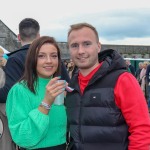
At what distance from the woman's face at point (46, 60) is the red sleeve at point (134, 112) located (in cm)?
62

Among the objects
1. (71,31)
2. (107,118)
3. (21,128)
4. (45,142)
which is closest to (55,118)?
(45,142)

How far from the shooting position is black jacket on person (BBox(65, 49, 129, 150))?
220 centimetres

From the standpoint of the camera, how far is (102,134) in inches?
86.9

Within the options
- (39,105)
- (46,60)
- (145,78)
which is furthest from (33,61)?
(145,78)

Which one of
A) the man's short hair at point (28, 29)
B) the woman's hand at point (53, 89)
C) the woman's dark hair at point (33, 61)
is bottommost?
the woman's hand at point (53, 89)

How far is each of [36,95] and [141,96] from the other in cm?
83

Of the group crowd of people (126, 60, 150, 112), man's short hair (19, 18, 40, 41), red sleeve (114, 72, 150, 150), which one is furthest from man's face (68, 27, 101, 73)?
crowd of people (126, 60, 150, 112)

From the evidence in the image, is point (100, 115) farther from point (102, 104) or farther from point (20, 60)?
point (20, 60)

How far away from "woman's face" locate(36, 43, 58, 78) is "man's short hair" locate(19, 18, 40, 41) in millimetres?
1351

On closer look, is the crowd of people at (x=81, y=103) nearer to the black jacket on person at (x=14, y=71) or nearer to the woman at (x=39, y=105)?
the woman at (x=39, y=105)

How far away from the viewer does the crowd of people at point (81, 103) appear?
2.18m

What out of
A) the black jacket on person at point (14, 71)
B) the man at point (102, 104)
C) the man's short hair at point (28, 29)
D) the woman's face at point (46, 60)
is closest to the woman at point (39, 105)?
the woman's face at point (46, 60)

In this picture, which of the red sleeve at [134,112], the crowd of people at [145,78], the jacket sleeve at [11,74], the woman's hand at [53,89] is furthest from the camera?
the crowd of people at [145,78]

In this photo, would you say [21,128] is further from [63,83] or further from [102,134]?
[102,134]
